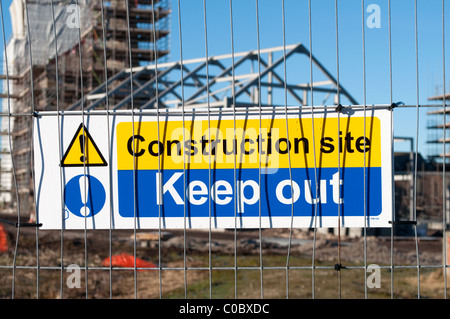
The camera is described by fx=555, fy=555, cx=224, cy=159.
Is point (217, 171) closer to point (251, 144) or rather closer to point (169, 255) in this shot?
point (251, 144)

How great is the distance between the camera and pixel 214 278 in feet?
48.4

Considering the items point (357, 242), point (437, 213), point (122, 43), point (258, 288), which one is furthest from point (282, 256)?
point (122, 43)

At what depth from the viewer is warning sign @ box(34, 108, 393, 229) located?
3.23 m

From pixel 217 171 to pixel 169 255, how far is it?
658 inches

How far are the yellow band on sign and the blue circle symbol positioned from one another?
19cm

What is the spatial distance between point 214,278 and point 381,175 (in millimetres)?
12007

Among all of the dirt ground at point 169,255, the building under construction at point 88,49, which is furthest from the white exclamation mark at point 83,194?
the building under construction at point 88,49

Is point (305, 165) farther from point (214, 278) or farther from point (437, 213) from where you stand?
point (437, 213)

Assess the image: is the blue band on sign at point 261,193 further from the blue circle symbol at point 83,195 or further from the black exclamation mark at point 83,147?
the black exclamation mark at point 83,147

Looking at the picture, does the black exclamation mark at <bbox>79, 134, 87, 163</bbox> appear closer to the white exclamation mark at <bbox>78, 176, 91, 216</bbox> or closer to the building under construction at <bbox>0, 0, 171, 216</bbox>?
the white exclamation mark at <bbox>78, 176, 91, 216</bbox>

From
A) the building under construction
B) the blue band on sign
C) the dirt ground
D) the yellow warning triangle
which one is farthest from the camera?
the building under construction

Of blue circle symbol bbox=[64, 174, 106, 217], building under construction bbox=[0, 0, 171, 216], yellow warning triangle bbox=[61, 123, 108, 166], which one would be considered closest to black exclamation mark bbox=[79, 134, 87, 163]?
yellow warning triangle bbox=[61, 123, 108, 166]

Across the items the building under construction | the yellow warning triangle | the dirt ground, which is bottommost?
the dirt ground
